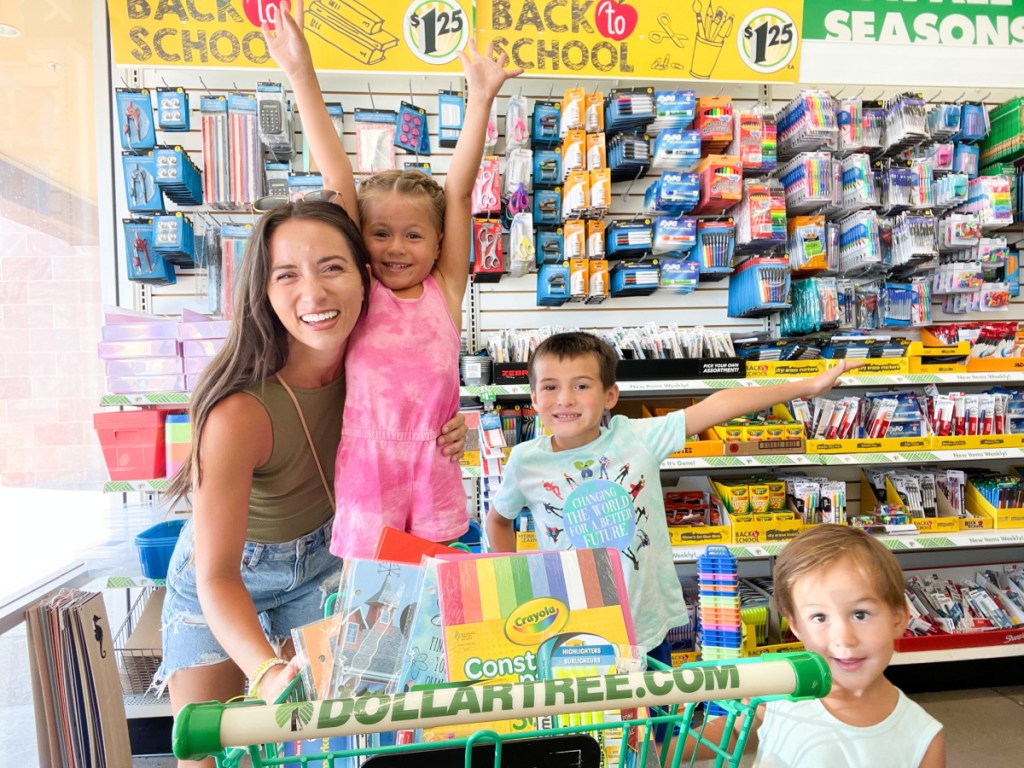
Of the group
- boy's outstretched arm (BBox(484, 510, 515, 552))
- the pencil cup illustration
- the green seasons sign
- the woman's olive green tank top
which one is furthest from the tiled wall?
the green seasons sign

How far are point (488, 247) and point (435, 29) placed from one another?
1.13 metres

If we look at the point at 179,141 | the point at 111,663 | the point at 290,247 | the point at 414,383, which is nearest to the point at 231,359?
the point at 290,247

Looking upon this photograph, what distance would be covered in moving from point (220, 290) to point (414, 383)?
6.98 feet

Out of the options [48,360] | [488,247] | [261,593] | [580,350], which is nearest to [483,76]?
[580,350]

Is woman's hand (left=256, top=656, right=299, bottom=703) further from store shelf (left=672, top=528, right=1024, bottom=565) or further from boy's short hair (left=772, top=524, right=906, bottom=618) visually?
store shelf (left=672, top=528, right=1024, bottom=565)

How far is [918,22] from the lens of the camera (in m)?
3.67

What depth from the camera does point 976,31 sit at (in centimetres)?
372

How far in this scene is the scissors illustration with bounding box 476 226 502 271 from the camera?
3066mm

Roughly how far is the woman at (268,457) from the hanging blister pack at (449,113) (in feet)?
7.14

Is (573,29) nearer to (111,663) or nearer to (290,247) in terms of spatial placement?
(290,247)

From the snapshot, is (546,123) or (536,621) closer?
(536,621)

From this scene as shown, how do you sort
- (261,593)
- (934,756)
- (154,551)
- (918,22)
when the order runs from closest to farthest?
1. (934,756)
2. (261,593)
3. (154,551)
4. (918,22)

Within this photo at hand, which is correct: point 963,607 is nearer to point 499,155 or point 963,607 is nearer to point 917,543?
point 917,543

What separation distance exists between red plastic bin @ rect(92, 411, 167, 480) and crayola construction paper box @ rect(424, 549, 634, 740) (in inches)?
93.0
